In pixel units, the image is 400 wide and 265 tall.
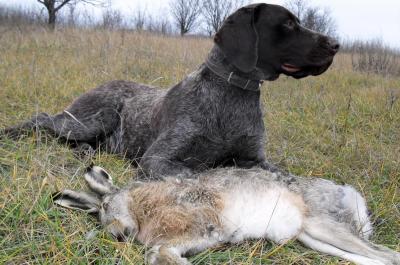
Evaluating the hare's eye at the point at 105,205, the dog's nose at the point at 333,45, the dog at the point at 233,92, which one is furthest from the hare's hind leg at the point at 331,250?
the dog's nose at the point at 333,45

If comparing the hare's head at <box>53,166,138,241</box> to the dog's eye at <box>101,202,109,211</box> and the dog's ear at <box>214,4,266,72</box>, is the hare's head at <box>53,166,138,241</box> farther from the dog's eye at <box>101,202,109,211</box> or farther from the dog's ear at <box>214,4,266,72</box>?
the dog's ear at <box>214,4,266,72</box>

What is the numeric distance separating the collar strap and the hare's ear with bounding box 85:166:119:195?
5.83ft

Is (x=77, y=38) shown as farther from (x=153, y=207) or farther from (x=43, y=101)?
(x=153, y=207)

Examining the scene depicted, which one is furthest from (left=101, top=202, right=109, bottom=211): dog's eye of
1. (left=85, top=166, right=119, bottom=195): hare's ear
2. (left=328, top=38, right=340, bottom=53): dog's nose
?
(left=328, top=38, right=340, bottom=53): dog's nose

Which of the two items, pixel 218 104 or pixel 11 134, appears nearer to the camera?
pixel 218 104

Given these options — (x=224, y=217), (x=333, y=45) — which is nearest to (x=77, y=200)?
(x=224, y=217)

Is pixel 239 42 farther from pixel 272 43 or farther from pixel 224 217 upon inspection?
pixel 224 217

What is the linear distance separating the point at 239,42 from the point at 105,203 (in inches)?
79.2

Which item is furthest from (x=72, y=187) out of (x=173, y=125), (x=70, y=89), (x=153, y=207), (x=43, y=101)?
(x=70, y=89)

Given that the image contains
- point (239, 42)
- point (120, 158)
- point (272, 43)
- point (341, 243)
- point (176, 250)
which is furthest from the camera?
point (120, 158)

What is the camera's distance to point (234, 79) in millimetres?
4605

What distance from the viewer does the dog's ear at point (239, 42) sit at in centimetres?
441

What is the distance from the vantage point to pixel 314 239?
3.20m

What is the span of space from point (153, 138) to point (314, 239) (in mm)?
2265
